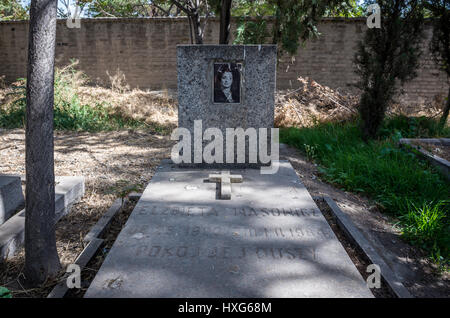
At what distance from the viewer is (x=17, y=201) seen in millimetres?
3021

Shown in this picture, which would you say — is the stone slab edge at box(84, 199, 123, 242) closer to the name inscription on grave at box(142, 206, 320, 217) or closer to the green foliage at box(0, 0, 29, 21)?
the name inscription on grave at box(142, 206, 320, 217)

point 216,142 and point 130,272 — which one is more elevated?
point 216,142

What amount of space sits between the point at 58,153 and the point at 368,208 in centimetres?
434

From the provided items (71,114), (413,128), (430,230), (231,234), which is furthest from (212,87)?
(71,114)

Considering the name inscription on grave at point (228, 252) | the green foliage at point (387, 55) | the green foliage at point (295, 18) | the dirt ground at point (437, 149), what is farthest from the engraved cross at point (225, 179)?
the green foliage at point (295, 18)

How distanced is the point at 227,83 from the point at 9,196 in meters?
2.56

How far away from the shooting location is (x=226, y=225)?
2.82 meters

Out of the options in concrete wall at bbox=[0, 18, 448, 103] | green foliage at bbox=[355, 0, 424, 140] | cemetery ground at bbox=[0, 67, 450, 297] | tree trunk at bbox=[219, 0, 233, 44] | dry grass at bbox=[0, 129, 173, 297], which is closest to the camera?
dry grass at bbox=[0, 129, 173, 297]

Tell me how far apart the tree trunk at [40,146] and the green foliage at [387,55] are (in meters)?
5.24

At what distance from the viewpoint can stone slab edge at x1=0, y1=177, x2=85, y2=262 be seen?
2.47m

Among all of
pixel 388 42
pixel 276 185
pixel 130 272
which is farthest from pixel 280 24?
pixel 130 272

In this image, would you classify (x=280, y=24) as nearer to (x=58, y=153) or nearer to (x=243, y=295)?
(x=58, y=153)

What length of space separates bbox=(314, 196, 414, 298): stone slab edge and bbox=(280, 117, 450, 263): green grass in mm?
649

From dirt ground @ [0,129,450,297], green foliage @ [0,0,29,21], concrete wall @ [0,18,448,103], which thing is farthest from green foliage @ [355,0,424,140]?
green foliage @ [0,0,29,21]
